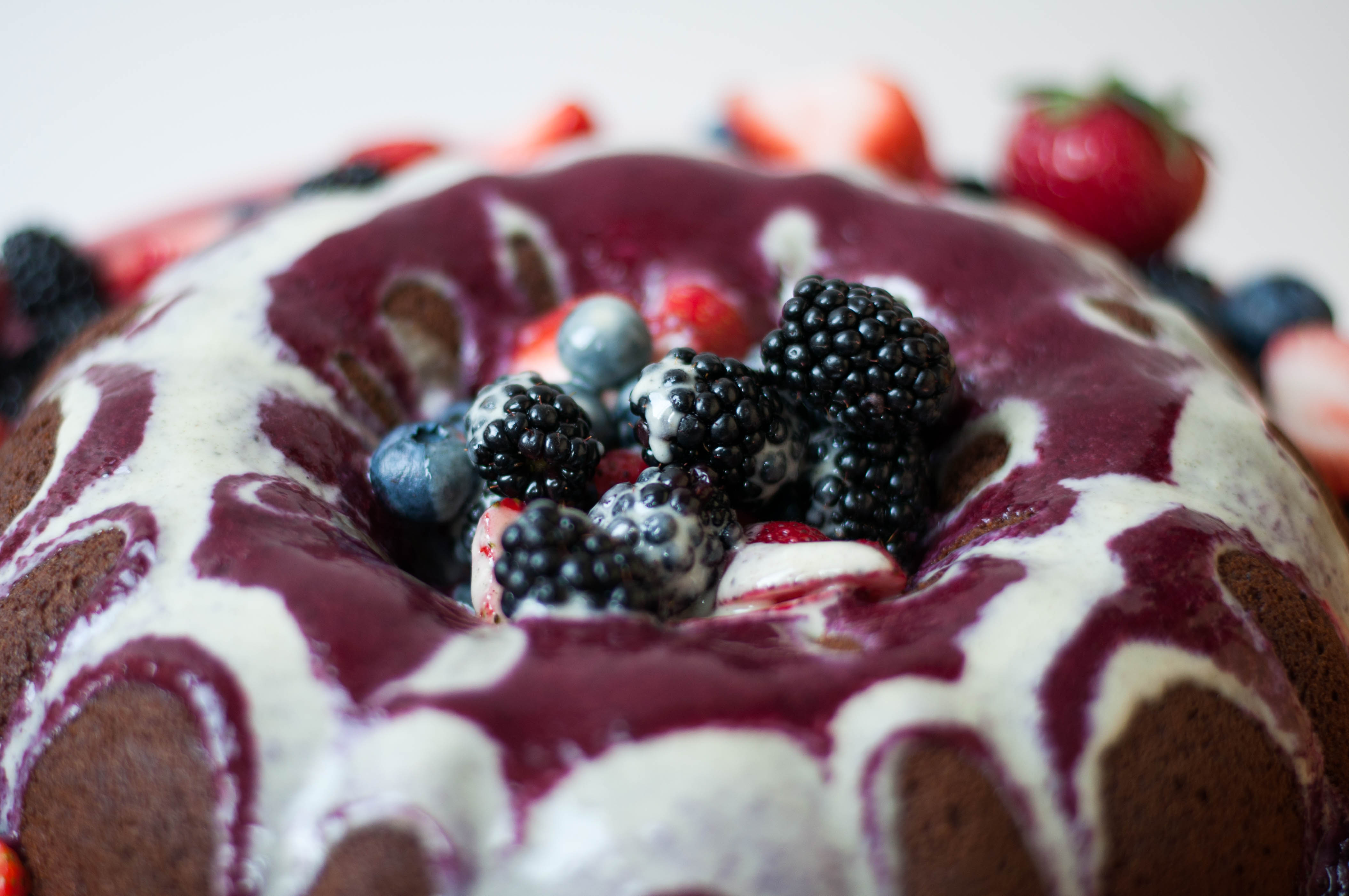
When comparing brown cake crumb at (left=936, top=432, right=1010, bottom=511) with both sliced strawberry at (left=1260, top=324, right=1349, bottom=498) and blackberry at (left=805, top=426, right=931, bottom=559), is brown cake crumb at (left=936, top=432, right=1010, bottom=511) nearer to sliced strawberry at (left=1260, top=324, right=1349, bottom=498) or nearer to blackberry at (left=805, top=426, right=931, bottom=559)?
blackberry at (left=805, top=426, right=931, bottom=559)

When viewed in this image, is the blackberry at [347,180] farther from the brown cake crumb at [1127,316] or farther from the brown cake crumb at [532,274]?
the brown cake crumb at [1127,316]

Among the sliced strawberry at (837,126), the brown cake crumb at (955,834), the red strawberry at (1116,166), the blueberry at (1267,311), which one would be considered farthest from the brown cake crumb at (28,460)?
the blueberry at (1267,311)

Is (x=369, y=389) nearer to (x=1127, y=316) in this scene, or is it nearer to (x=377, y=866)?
(x=377, y=866)

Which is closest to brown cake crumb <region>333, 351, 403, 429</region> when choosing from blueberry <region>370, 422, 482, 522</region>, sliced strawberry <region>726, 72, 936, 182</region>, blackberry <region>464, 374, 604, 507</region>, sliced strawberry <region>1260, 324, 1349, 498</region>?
blueberry <region>370, 422, 482, 522</region>

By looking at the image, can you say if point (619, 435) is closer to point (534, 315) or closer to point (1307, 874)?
point (534, 315)

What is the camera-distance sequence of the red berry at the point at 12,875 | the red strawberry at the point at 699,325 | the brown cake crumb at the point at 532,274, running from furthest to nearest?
Answer: the brown cake crumb at the point at 532,274 → the red strawberry at the point at 699,325 → the red berry at the point at 12,875
